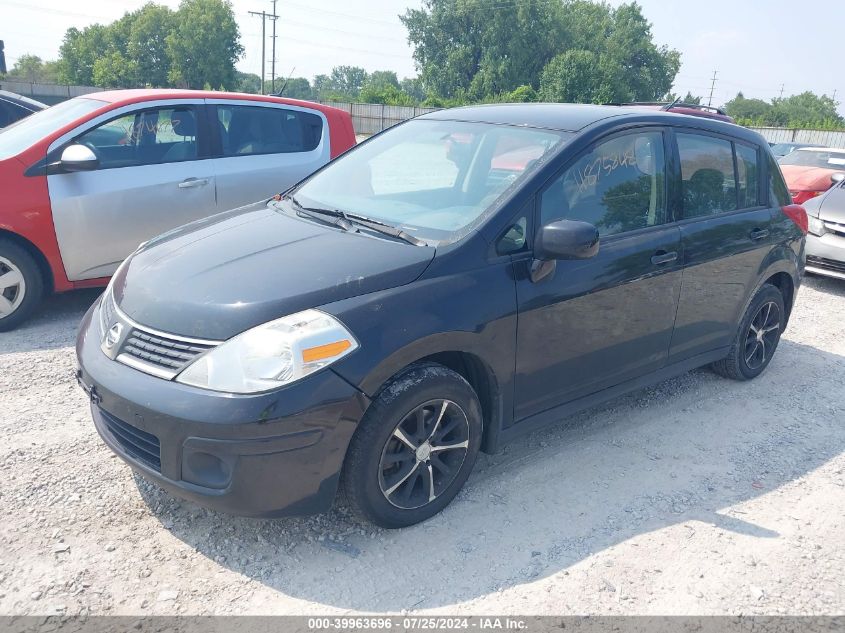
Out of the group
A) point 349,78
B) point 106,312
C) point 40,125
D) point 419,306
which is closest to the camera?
point 419,306

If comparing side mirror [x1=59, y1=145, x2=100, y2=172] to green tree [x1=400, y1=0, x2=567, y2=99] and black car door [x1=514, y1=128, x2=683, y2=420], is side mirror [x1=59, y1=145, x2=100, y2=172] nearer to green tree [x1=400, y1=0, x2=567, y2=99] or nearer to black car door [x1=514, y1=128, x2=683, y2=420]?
black car door [x1=514, y1=128, x2=683, y2=420]

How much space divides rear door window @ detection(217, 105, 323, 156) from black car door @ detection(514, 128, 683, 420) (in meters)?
3.63

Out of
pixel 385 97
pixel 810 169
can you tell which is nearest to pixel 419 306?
pixel 810 169

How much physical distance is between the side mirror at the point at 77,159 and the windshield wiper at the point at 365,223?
7.28 ft

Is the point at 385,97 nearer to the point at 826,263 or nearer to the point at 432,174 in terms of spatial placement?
the point at 826,263

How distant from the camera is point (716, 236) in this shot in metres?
4.18

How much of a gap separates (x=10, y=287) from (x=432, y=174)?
10.8ft

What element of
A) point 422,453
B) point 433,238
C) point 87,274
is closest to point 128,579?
point 422,453

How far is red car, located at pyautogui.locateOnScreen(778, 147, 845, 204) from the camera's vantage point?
10.3 meters

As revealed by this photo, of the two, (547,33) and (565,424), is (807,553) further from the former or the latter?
(547,33)

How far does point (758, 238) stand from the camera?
4.53 meters

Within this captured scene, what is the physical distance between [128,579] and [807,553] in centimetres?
286

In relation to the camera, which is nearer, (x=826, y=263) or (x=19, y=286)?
(x=19, y=286)

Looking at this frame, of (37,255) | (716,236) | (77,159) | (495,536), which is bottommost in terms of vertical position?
(495,536)
